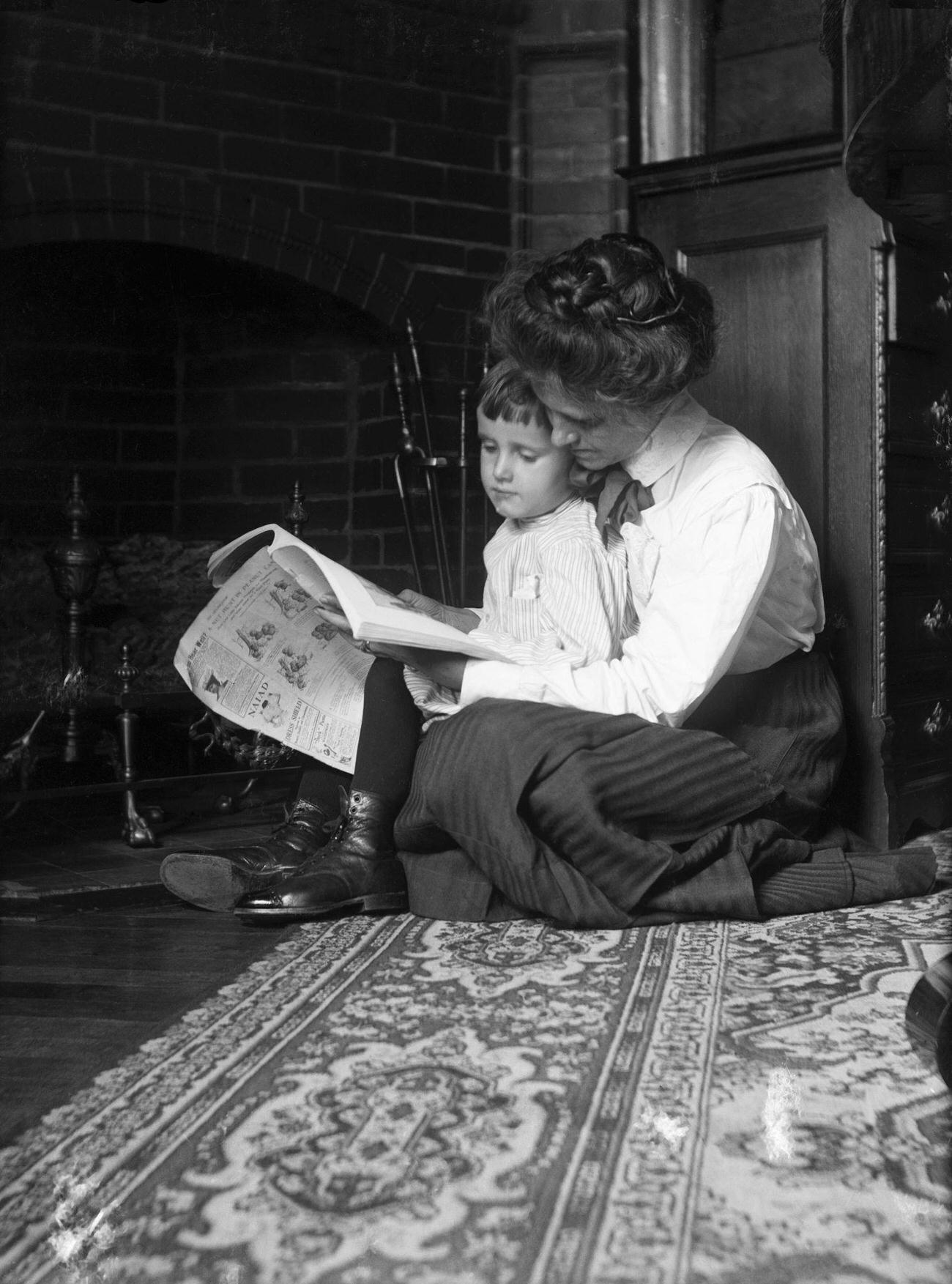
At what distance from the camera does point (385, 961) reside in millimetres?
1510

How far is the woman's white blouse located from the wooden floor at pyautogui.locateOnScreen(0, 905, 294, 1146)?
467 millimetres

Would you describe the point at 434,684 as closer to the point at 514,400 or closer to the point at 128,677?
the point at 514,400

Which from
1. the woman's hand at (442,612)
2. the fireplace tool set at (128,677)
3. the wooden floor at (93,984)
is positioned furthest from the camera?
the fireplace tool set at (128,677)

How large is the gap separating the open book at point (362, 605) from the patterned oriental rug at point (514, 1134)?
0.37 m

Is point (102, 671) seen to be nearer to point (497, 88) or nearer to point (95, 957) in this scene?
point (95, 957)

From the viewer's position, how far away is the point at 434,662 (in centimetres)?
170

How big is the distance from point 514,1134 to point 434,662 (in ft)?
2.53

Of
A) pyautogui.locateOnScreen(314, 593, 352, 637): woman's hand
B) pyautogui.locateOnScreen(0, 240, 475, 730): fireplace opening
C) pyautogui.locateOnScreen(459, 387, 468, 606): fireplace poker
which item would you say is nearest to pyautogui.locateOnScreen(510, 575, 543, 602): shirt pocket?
pyautogui.locateOnScreen(314, 593, 352, 637): woman's hand

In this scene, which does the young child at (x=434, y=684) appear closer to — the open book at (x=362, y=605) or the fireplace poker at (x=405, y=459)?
the open book at (x=362, y=605)

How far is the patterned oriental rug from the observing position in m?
0.83

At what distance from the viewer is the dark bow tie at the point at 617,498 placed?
1829 mm

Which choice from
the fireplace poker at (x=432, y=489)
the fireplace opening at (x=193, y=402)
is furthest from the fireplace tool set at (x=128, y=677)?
the fireplace opening at (x=193, y=402)

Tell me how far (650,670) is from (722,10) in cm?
166

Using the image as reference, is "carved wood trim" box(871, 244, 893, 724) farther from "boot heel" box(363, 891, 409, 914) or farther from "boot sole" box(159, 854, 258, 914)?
"boot sole" box(159, 854, 258, 914)
